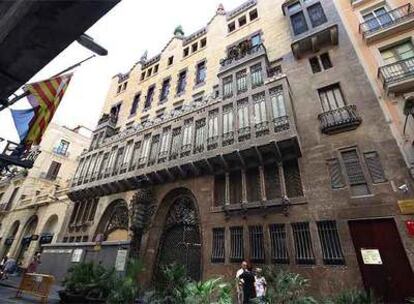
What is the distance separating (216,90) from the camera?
19.7m

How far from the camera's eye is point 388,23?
14516 millimetres

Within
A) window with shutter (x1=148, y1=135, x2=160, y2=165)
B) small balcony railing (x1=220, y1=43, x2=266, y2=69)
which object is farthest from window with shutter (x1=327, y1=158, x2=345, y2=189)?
window with shutter (x1=148, y1=135, x2=160, y2=165)

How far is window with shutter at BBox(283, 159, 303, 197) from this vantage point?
12.8 meters

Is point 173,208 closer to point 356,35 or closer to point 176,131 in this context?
point 176,131

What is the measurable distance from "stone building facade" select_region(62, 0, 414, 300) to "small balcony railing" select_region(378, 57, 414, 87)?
2.76 ft

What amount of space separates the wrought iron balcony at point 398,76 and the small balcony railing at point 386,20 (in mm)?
3007

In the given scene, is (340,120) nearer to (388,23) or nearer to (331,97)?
(331,97)

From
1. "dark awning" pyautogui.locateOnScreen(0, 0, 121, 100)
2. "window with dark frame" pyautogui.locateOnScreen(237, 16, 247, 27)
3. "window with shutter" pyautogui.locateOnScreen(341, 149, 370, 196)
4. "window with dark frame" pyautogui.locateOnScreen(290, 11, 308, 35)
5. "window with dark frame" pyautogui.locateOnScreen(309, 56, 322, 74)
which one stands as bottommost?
"dark awning" pyautogui.locateOnScreen(0, 0, 121, 100)

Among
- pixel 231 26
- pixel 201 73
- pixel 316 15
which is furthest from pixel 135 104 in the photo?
pixel 316 15

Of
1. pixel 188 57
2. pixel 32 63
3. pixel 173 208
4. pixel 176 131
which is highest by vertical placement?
pixel 188 57

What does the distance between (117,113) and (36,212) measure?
1432cm

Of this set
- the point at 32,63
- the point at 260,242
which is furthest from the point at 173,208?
the point at 32,63

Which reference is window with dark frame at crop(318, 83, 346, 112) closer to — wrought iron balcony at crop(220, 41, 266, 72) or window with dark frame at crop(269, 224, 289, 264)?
wrought iron balcony at crop(220, 41, 266, 72)

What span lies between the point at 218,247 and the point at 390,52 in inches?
603
